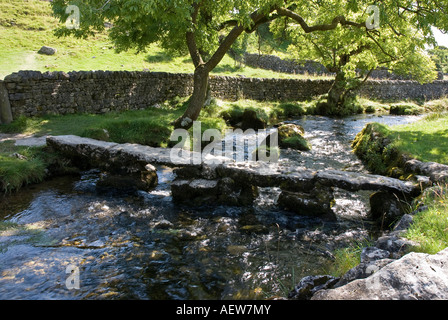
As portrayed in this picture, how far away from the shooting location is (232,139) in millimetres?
13414

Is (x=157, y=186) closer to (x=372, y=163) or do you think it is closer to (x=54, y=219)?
(x=54, y=219)

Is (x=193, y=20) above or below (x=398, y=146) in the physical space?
above

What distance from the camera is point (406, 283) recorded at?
9.18 feet

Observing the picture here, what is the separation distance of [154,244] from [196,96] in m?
7.96

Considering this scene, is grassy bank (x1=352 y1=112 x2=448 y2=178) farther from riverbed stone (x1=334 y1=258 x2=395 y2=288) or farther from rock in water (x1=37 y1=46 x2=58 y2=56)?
rock in water (x1=37 y1=46 x2=58 y2=56)

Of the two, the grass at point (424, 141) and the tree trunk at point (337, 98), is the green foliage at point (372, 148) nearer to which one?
the grass at point (424, 141)

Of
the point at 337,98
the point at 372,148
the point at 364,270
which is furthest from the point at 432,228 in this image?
the point at 337,98

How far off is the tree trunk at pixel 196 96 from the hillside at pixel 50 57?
5.62 metres

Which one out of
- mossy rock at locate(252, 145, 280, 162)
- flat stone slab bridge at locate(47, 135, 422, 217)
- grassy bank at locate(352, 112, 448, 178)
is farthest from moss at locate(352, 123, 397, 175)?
mossy rock at locate(252, 145, 280, 162)

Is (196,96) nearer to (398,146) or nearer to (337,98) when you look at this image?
(398,146)

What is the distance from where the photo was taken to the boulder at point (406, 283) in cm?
271

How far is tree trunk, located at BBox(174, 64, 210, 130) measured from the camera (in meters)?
12.1
